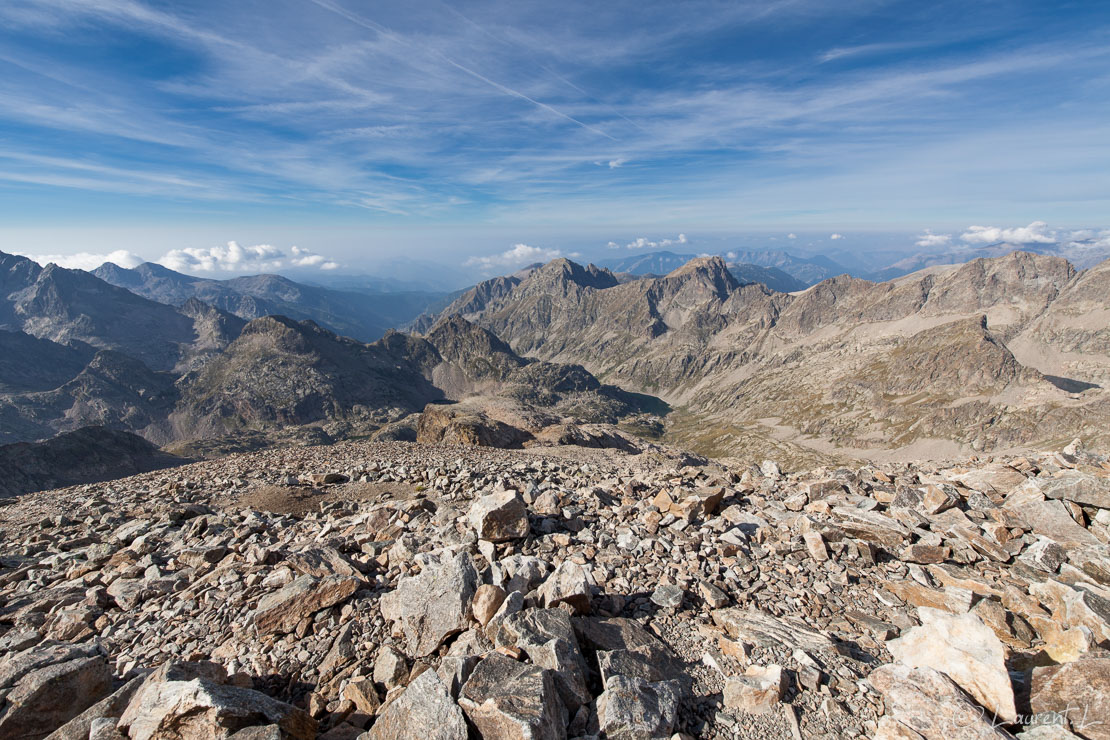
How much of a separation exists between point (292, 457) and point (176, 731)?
72.2 feet

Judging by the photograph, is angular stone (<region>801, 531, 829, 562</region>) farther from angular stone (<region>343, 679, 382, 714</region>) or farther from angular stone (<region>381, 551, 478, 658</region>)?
angular stone (<region>343, 679, 382, 714</region>)

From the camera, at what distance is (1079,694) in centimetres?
661

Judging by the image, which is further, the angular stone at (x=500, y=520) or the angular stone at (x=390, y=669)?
the angular stone at (x=500, y=520)

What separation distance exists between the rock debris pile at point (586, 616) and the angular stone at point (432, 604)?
38mm

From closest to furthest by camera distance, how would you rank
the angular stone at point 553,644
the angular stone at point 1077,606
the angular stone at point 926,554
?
the angular stone at point 553,644 < the angular stone at point 1077,606 < the angular stone at point 926,554

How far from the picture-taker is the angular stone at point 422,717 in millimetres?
6051

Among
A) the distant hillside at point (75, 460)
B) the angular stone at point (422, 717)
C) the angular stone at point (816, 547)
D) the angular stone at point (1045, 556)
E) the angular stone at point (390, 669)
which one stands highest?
the angular stone at point (422, 717)

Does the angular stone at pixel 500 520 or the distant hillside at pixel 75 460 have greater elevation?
the angular stone at pixel 500 520

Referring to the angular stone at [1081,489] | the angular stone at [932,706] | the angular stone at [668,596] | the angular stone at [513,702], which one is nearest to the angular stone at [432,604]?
the angular stone at [513,702]

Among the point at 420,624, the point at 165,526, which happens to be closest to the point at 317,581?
the point at 420,624

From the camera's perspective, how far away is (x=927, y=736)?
6418 mm

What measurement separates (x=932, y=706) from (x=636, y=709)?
14.2 feet

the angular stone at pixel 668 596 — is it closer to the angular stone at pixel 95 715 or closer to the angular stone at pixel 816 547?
the angular stone at pixel 816 547

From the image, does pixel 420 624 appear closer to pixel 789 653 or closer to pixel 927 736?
pixel 789 653
